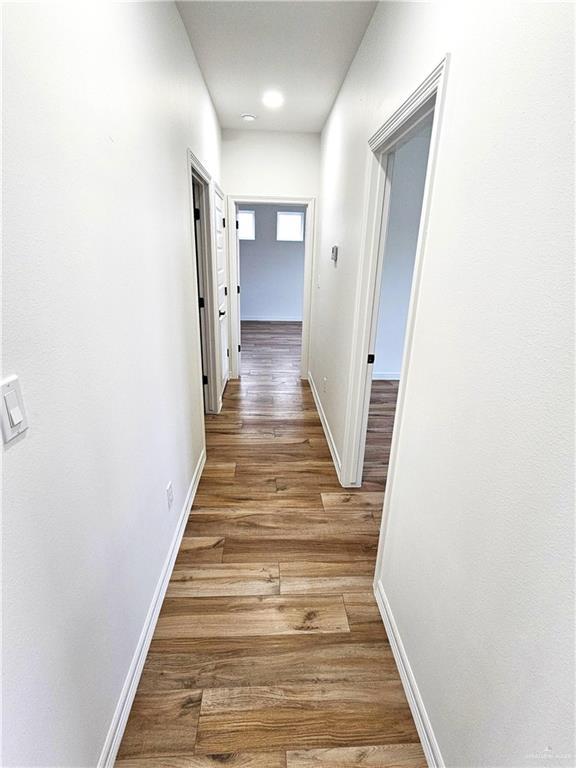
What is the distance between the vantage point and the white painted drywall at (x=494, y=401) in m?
0.66

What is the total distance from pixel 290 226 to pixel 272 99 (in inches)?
190

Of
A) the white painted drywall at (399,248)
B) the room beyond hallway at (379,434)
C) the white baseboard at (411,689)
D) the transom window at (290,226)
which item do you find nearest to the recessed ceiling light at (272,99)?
the white painted drywall at (399,248)

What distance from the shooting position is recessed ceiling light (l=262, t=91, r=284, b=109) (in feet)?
9.32

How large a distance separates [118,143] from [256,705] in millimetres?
1995

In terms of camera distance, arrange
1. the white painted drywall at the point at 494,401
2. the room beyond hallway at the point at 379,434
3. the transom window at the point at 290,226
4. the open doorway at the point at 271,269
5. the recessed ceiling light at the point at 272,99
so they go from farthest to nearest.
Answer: the transom window at the point at 290,226 → the open doorway at the point at 271,269 → the recessed ceiling light at the point at 272,99 → the room beyond hallway at the point at 379,434 → the white painted drywall at the point at 494,401

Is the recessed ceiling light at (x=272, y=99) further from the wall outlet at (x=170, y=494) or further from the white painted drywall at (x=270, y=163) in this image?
the wall outlet at (x=170, y=494)

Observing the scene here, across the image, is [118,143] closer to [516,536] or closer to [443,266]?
[443,266]

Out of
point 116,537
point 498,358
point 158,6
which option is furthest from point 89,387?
point 158,6

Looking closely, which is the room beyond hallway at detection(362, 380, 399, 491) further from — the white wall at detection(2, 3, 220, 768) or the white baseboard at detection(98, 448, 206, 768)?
the white wall at detection(2, 3, 220, 768)

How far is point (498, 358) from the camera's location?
0.83 metres

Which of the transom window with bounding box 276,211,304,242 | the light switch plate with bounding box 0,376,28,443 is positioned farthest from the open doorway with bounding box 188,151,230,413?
the transom window with bounding box 276,211,304,242

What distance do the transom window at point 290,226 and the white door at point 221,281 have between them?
4.07 metres

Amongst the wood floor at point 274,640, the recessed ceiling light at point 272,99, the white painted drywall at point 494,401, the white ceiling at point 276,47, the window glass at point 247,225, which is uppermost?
the recessed ceiling light at point 272,99

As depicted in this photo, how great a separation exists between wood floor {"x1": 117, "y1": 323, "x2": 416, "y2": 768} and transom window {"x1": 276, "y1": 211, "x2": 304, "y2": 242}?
20.1ft
